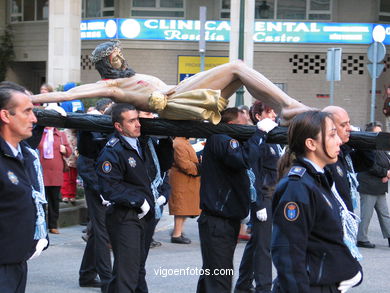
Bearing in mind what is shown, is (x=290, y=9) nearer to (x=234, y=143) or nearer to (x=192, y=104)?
(x=234, y=143)

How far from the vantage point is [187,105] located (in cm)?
589

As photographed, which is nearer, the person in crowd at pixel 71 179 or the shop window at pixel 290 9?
the person in crowd at pixel 71 179

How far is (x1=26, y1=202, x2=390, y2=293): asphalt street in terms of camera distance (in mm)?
7992

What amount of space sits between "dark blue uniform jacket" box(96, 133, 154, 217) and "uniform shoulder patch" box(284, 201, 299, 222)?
2375 mm

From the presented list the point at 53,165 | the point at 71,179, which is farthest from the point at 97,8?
the point at 53,165

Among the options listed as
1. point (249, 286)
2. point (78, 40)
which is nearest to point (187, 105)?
point (249, 286)

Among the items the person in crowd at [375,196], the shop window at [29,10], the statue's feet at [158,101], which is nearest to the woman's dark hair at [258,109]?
the statue's feet at [158,101]

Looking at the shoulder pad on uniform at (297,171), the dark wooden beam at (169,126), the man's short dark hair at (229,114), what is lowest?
the shoulder pad on uniform at (297,171)

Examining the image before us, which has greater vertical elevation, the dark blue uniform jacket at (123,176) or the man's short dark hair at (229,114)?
the man's short dark hair at (229,114)

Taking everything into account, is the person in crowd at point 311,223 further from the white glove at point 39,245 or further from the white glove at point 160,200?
the white glove at point 160,200

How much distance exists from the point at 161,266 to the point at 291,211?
17.3 feet

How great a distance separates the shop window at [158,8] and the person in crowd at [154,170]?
2059cm

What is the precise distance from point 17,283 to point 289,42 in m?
22.6

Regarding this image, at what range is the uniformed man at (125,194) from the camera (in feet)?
20.1
